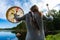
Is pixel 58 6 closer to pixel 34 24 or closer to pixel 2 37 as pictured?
pixel 2 37

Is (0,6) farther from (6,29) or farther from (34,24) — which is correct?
(34,24)

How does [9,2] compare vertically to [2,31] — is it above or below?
above

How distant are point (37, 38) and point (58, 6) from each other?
4.31 ft

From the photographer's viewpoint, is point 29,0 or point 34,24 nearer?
point 34,24

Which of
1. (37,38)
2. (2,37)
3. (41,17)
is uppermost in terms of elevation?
(41,17)

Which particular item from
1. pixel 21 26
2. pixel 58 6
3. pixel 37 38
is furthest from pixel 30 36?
pixel 58 6

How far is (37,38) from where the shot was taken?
4.07 ft

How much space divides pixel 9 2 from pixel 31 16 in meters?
1.20

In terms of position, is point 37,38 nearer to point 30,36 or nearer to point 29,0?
point 30,36

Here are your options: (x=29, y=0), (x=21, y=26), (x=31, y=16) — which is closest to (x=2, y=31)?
(x=21, y=26)

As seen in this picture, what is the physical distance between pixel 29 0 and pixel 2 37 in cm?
62

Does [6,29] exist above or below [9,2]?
below

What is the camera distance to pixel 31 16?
127cm

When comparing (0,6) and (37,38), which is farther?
(0,6)
